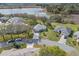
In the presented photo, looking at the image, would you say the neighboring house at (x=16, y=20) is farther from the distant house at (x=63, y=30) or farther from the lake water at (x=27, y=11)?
the distant house at (x=63, y=30)

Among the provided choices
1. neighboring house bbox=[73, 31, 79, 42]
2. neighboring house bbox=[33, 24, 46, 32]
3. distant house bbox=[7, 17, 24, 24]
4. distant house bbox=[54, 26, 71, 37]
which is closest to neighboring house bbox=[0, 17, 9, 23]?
distant house bbox=[7, 17, 24, 24]

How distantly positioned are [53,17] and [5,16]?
314 mm

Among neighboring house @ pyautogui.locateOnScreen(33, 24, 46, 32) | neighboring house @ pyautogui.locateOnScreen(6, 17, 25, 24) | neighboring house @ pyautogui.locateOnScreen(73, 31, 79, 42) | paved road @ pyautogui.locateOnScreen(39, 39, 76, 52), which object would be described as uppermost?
neighboring house @ pyautogui.locateOnScreen(6, 17, 25, 24)

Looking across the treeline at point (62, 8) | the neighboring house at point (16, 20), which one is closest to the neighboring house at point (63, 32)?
the treeline at point (62, 8)

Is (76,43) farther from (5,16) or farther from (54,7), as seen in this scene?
(5,16)

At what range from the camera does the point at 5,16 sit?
0.96 m

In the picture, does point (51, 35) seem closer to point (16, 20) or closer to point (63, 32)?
point (63, 32)

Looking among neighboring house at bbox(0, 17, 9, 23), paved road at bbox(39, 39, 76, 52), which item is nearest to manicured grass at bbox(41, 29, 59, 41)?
paved road at bbox(39, 39, 76, 52)

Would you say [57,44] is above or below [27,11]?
below

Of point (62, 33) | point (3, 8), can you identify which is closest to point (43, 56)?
point (62, 33)

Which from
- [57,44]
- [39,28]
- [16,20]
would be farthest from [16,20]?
[57,44]

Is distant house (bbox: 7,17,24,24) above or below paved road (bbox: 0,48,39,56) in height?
above

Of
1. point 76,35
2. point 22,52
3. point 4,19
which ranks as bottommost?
point 22,52

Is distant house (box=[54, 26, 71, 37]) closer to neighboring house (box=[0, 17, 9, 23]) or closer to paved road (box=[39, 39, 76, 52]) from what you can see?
paved road (box=[39, 39, 76, 52])
